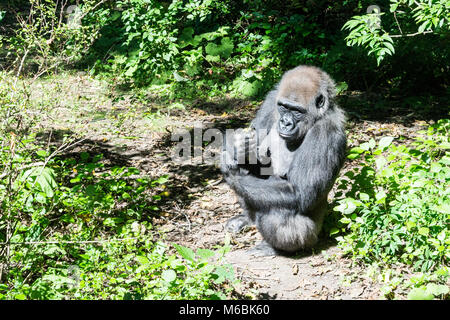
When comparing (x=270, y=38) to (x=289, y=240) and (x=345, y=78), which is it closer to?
(x=345, y=78)

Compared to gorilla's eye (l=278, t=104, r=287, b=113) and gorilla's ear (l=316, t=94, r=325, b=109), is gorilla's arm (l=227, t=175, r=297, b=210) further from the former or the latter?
gorilla's ear (l=316, t=94, r=325, b=109)

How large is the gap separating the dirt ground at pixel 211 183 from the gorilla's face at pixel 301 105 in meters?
1.50

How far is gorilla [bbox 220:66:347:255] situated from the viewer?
4922 millimetres

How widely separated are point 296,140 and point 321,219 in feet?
3.29

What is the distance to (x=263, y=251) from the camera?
5.50 m

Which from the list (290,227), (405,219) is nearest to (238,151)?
(290,227)

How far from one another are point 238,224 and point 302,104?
189 cm

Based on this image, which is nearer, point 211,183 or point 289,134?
point 289,134

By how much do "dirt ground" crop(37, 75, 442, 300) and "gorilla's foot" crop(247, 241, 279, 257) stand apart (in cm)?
7

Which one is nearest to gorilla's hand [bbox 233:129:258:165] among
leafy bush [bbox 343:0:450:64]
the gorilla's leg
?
the gorilla's leg

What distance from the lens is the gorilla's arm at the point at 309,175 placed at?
488cm

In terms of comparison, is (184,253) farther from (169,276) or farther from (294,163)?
(294,163)

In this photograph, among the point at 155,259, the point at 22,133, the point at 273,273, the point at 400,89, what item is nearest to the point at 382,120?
the point at 400,89

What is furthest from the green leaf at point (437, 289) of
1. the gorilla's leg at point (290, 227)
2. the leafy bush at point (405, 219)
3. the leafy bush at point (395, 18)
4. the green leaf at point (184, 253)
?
the leafy bush at point (395, 18)
